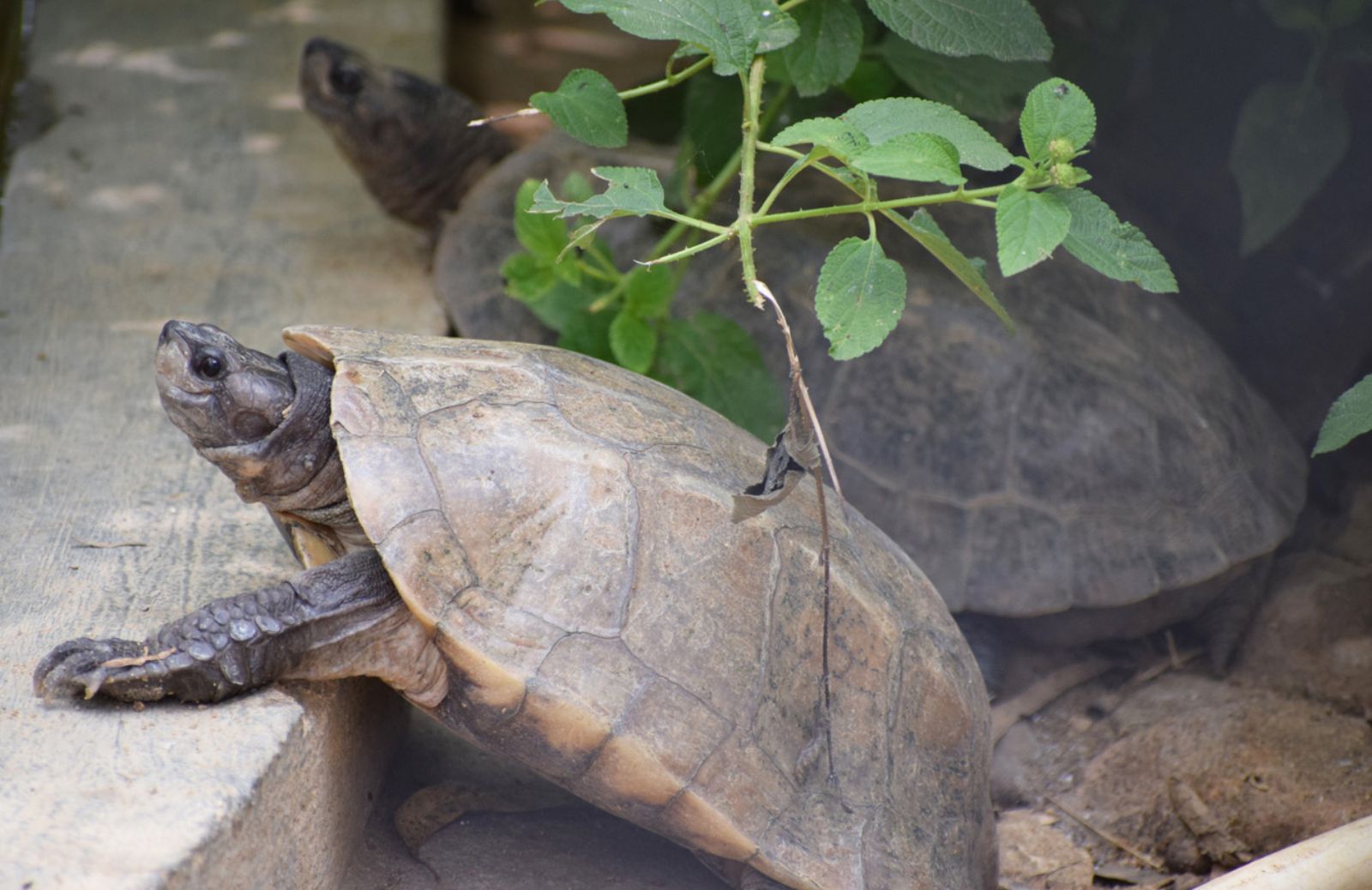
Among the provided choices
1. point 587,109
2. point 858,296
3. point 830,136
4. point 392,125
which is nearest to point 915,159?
point 830,136

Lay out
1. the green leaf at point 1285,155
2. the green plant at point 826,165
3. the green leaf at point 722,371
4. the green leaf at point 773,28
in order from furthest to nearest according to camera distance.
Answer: the green leaf at point 1285,155, the green leaf at point 722,371, the green leaf at point 773,28, the green plant at point 826,165

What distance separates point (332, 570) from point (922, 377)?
2.01 metres

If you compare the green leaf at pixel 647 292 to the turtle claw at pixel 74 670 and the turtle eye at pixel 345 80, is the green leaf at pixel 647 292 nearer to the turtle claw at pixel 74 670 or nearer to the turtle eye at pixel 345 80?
the turtle claw at pixel 74 670

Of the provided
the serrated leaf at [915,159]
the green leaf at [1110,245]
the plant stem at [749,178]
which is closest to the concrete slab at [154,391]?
the plant stem at [749,178]

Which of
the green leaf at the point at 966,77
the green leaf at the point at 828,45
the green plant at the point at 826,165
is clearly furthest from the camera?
the green leaf at the point at 966,77

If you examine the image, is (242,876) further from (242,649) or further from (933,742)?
(933,742)

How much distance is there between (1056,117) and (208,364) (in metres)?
1.65

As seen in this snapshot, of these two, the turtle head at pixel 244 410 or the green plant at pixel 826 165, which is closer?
the green plant at pixel 826 165

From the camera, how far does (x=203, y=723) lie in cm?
198

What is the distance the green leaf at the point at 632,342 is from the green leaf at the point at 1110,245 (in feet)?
4.34

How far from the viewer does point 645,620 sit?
85.8 inches

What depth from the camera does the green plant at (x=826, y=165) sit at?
2059 millimetres

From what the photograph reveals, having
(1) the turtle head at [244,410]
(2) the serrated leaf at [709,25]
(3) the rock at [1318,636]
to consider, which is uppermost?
(2) the serrated leaf at [709,25]

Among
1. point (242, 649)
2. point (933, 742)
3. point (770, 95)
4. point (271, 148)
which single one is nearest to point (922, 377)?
point (770, 95)
